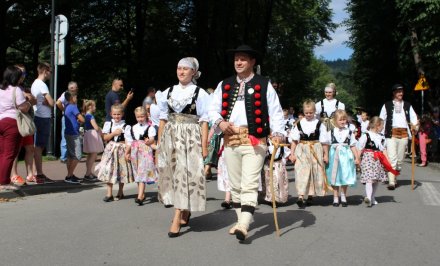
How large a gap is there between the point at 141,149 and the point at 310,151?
8.97ft

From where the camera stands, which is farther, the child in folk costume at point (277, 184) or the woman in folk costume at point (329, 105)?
the woman in folk costume at point (329, 105)

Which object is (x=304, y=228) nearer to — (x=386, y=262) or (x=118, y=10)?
(x=386, y=262)

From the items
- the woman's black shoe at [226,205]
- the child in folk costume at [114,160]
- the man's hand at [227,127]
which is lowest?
the woman's black shoe at [226,205]

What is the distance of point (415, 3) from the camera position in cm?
2103

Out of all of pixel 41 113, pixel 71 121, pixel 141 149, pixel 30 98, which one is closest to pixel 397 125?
pixel 141 149

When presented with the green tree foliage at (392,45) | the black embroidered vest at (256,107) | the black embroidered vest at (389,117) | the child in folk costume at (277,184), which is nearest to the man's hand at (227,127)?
the black embroidered vest at (256,107)

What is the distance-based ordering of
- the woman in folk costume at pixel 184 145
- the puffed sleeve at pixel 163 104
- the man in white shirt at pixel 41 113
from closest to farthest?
1. the woman in folk costume at pixel 184 145
2. the puffed sleeve at pixel 163 104
3. the man in white shirt at pixel 41 113

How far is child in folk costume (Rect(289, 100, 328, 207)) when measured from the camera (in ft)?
30.9

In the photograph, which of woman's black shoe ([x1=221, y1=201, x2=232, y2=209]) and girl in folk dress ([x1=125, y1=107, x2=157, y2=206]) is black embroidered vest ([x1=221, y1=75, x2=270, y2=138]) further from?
girl in folk dress ([x1=125, y1=107, x2=157, y2=206])

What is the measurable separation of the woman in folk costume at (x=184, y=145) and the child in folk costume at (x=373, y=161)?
138 inches

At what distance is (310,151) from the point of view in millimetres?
9539

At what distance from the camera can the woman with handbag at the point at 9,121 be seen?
924 centimetres

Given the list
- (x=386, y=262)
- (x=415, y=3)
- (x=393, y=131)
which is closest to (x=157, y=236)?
(x=386, y=262)

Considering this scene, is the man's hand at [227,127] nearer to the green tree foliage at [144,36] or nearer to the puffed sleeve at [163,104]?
the puffed sleeve at [163,104]
